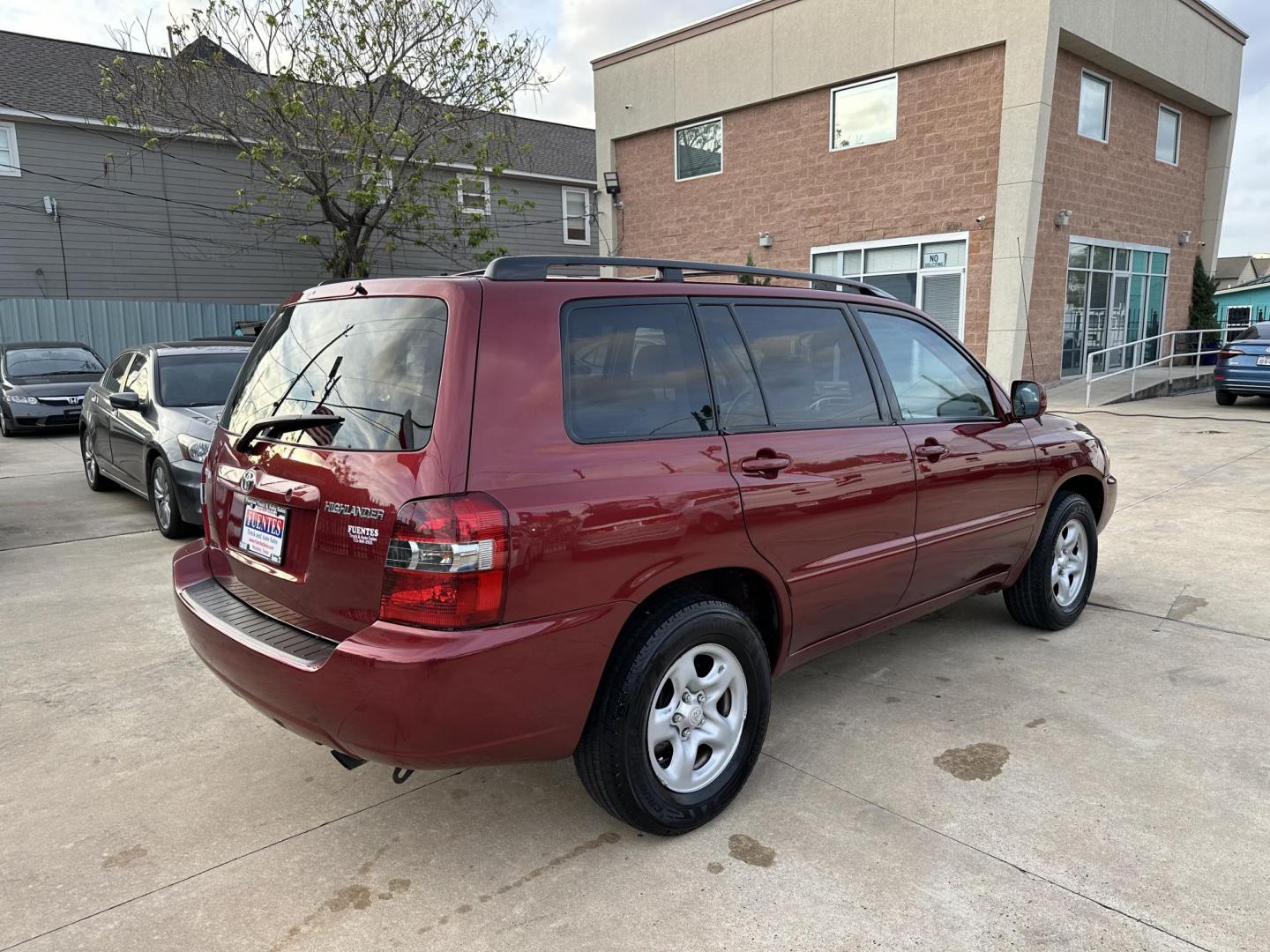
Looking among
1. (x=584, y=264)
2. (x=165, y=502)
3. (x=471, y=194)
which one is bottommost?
(x=165, y=502)

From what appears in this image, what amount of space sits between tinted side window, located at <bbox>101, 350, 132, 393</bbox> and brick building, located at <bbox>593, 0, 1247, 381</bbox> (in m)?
12.9

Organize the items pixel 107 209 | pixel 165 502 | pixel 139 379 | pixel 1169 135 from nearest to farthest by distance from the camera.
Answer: pixel 165 502, pixel 139 379, pixel 1169 135, pixel 107 209

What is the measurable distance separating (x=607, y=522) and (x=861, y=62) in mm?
16719

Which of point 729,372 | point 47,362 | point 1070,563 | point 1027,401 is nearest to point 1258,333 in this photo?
point 1070,563

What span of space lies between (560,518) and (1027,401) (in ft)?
8.95

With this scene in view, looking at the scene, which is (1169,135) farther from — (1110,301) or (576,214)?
(576,214)

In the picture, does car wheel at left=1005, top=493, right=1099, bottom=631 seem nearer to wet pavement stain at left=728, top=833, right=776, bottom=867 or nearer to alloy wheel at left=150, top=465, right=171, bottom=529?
wet pavement stain at left=728, top=833, right=776, bottom=867

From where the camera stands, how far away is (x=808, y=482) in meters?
3.01

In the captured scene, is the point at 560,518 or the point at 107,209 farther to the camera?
the point at 107,209

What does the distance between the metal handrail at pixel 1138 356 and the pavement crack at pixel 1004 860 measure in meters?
13.4

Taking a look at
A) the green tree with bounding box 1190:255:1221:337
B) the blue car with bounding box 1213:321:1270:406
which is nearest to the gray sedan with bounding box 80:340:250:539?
the blue car with bounding box 1213:321:1270:406

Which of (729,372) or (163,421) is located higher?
(729,372)

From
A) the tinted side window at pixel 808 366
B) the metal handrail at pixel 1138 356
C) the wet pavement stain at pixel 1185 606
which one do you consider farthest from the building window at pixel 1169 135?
the tinted side window at pixel 808 366

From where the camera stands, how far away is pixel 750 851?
2.66 meters
